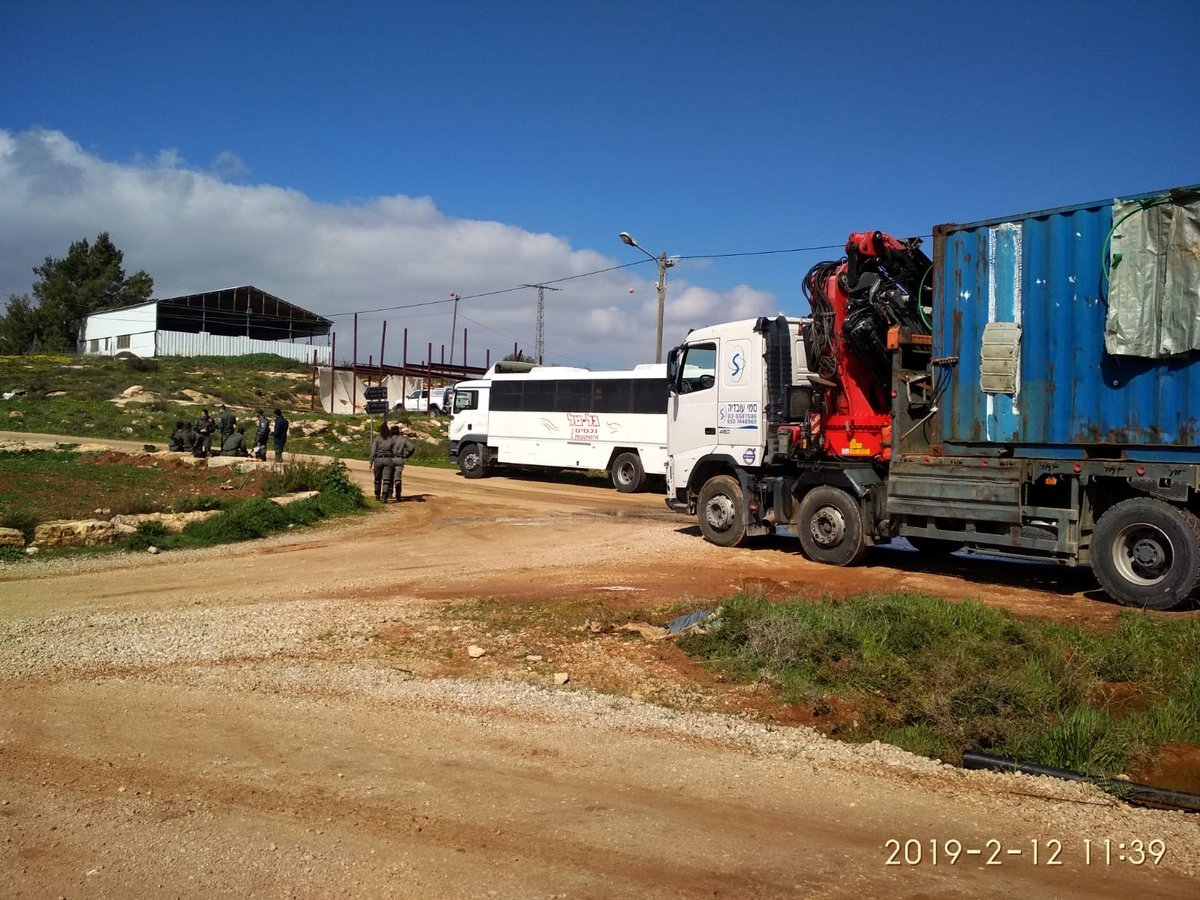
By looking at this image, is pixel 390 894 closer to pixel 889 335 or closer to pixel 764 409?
pixel 889 335

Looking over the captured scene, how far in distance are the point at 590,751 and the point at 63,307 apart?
91.4m

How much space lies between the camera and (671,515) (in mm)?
20031

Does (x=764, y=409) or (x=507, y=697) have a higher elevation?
(x=764, y=409)

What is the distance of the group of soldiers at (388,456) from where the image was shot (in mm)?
21172

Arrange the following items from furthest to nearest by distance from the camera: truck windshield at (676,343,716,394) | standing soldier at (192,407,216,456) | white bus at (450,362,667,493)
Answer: standing soldier at (192,407,216,456), white bus at (450,362,667,493), truck windshield at (676,343,716,394)

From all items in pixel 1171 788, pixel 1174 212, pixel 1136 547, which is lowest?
pixel 1171 788

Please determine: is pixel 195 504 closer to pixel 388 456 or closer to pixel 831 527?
pixel 388 456

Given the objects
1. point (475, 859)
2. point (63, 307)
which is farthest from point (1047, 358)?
point (63, 307)

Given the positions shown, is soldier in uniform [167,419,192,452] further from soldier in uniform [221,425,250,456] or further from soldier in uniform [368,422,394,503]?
soldier in uniform [368,422,394,503]

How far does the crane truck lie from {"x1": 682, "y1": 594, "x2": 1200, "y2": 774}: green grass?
1463 mm

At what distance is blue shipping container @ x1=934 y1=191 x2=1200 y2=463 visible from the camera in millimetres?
9289

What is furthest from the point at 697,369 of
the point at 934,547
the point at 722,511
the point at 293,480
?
the point at 293,480

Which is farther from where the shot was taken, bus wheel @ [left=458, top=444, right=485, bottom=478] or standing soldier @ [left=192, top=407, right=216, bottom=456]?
bus wheel @ [left=458, top=444, right=485, bottom=478]
